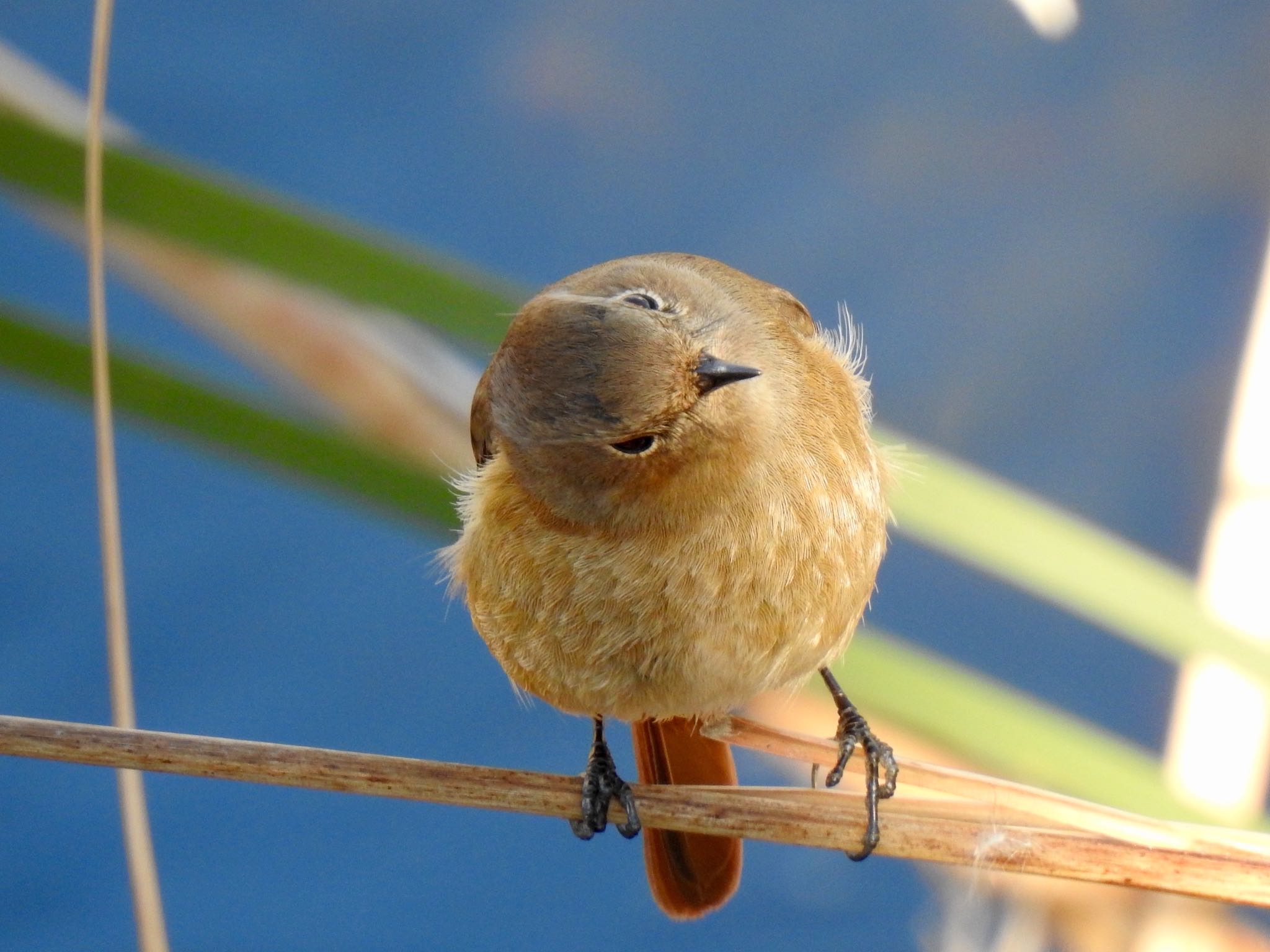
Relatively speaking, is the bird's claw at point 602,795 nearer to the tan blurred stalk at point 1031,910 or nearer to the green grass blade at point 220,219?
the tan blurred stalk at point 1031,910

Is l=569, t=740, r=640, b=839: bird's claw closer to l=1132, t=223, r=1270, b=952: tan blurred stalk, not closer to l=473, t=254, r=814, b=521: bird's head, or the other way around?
l=473, t=254, r=814, b=521: bird's head

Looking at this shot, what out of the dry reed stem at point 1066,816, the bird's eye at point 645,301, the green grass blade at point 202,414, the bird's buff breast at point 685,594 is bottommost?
the dry reed stem at point 1066,816

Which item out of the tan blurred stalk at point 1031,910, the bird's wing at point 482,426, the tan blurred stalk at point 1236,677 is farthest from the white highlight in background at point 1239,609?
the bird's wing at point 482,426

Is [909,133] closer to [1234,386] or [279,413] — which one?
[1234,386]

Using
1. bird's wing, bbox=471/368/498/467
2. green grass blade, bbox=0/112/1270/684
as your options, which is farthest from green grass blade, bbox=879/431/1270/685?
bird's wing, bbox=471/368/498/467

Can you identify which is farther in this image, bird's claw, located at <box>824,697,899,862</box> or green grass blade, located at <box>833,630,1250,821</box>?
green grass blade, located at <box>833,630,1250,821</box>

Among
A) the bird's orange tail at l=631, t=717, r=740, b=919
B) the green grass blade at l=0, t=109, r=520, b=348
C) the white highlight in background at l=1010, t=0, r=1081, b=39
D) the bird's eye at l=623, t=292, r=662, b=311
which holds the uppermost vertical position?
the white highlight in background at l=1010, t=0, r=1081, b=39
